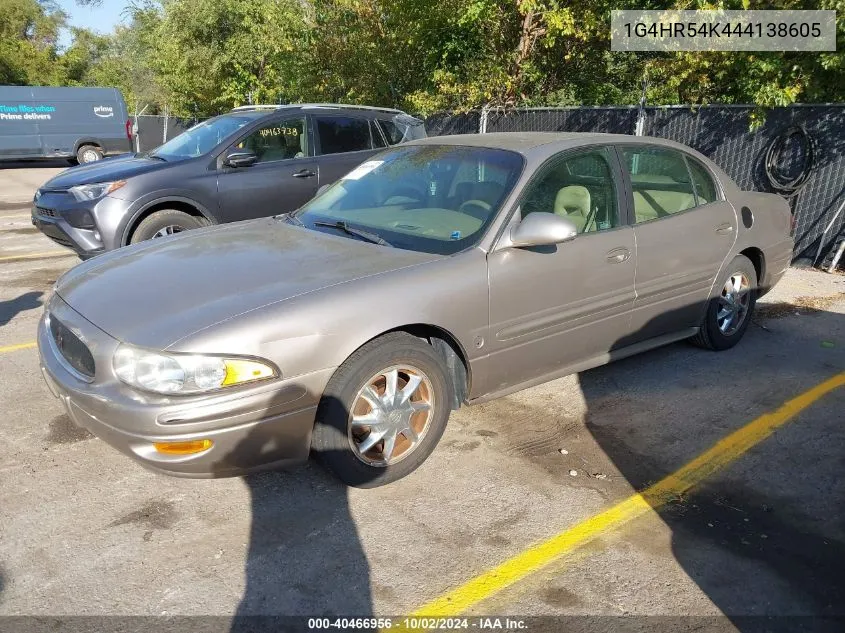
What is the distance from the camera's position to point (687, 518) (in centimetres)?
326

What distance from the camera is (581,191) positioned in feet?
14.0

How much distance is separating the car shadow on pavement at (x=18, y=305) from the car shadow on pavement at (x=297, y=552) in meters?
3.70

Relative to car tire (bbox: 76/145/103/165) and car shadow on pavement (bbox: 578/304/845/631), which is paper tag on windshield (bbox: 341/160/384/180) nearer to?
Answer: car shadow on pavement (bbox: 578/304/845/631)

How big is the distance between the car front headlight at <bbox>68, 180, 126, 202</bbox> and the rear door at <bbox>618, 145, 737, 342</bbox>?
4.70 meters

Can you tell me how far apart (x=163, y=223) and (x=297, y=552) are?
4.78 metres

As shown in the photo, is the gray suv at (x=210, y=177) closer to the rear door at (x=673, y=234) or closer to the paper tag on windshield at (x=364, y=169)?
the paper tag on windshield at (x=364, y=169)

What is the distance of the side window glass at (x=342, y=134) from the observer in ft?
25.7

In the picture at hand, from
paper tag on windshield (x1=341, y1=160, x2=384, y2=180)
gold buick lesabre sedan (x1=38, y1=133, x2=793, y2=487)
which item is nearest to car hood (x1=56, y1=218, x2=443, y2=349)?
gold buick lesabre sedan (x1=38, y1=133, x2=793, y2=487)

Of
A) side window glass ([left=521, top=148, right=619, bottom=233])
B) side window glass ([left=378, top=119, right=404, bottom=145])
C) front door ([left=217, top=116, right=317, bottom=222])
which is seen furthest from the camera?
side window glass ([left=378, top=119, right=404, bottom=145])

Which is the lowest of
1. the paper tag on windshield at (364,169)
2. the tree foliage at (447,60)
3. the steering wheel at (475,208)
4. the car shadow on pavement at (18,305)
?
the car shadow on pavement at (18,305)

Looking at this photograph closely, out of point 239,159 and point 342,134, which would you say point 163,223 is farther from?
point 342,134

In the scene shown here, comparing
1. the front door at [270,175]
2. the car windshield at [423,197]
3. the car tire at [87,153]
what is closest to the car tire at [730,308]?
the car windshield at [423,197]

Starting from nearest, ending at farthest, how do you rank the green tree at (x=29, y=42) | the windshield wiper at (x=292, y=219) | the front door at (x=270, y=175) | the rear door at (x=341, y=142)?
the windshield wiper at (x=292, y=219)
the front door at (x=270, y=175)
the rear door at (x=341, y=142)
the green tree at (x=29, y=42)

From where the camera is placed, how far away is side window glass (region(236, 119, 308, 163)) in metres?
7.36
